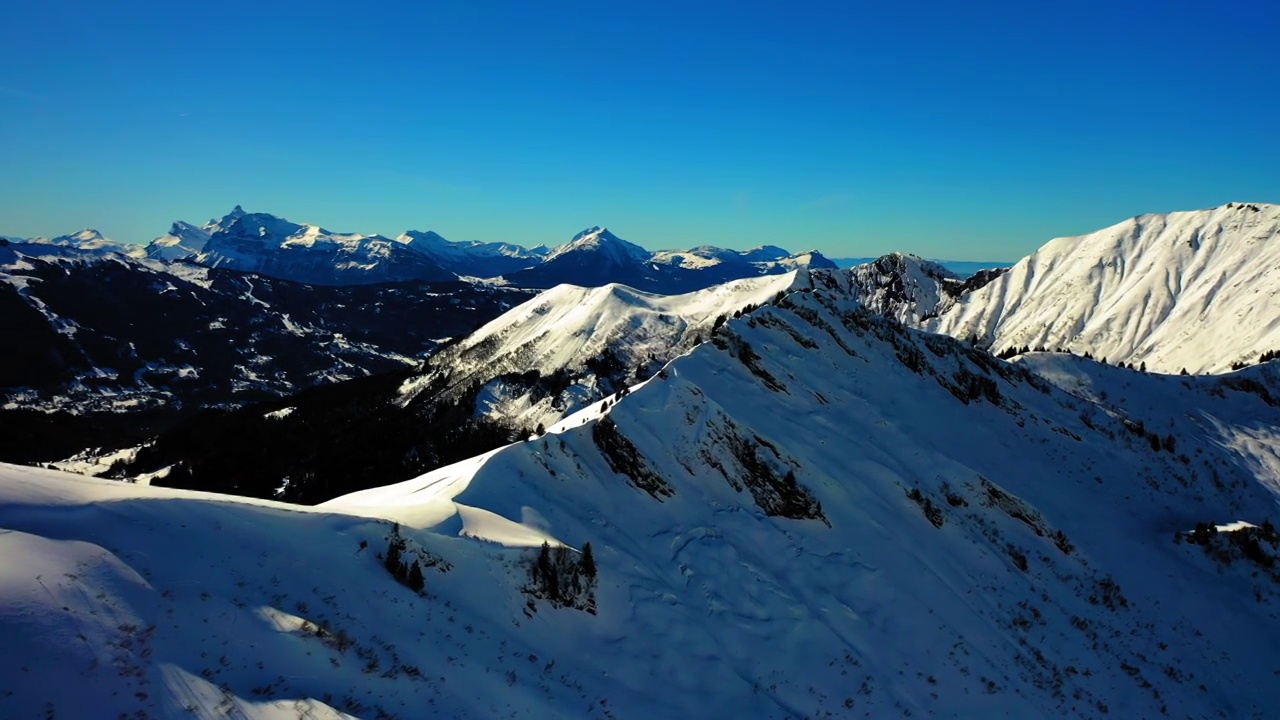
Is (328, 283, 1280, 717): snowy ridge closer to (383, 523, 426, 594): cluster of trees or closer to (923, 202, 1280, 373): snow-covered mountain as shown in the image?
(383, 523, 426, 594): cluster of trees

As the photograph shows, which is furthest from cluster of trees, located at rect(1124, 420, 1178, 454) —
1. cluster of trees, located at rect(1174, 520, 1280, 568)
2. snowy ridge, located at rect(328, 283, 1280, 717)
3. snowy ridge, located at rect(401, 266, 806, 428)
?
snowy ridge, located at rect(401, 266, 806, 428)

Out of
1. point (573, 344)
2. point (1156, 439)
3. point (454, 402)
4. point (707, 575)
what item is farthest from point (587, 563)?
point (573, 344)

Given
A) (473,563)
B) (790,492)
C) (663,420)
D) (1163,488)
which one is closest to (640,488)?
(663,420)

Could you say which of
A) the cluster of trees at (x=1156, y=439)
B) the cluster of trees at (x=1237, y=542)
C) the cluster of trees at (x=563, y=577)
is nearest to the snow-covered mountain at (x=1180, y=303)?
the cluster of trees at (x=1156, y=439)

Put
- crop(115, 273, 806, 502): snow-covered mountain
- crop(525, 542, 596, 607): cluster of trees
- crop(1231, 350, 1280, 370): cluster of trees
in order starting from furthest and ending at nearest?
crop(1231, 350, 1280, 370): cluster of trees
crop(115, 273, 806, 502): snow-covered mountain
crop(525, 542, 596, 607): cluster of trees

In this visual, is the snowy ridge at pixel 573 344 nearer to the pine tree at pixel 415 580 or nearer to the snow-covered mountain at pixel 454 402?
the snow-covered mountain at pixel 454 402

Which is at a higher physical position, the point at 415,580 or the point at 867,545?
the point at 415,580

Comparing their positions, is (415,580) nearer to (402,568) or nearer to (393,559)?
(402,568)
